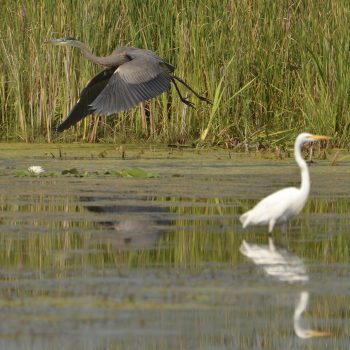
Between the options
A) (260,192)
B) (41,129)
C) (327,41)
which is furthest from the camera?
(41,129)

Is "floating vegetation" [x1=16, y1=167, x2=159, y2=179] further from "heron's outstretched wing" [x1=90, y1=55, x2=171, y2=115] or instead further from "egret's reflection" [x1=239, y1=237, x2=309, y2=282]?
"egret's reflection" [x1=239, y1=237, x2=309, y2=282]

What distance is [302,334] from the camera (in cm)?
452

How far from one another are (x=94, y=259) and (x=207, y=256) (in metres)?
0.58

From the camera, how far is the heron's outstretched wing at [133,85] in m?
10.9

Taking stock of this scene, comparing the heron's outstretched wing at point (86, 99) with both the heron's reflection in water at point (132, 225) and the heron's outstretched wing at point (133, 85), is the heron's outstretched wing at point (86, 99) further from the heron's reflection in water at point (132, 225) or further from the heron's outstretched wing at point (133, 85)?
the heron's reflection in water at point (132, 225)

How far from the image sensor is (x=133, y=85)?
11.1 m

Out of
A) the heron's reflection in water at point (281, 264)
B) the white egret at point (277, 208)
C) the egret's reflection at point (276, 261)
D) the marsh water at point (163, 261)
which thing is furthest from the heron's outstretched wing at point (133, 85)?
the egret's reflection at point (276, 261)

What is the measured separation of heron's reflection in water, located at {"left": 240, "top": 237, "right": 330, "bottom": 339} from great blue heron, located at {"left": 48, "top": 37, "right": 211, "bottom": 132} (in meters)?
4.19

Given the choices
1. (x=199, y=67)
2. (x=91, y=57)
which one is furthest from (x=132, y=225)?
(x=199, y=67)

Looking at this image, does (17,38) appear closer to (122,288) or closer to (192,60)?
(192,60)

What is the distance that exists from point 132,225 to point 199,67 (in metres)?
5.59

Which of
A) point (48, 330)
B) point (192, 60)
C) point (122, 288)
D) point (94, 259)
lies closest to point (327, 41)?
point (192, 60)

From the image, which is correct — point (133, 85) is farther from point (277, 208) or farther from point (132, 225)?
point (277, 208)

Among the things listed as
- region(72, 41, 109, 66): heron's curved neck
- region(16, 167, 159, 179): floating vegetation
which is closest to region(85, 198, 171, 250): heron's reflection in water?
region(16, 167, 159, 179): floating vegetation
